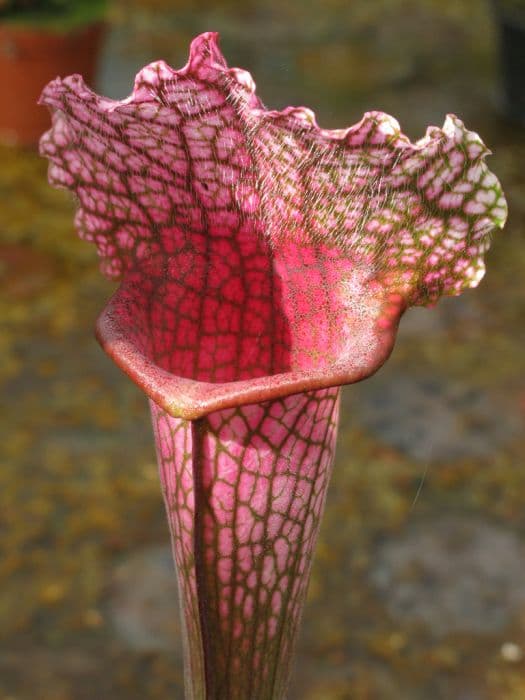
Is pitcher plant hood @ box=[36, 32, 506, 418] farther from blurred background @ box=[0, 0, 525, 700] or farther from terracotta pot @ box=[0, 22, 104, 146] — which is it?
terracotta pot @ box=[0, 22, 104, 146]

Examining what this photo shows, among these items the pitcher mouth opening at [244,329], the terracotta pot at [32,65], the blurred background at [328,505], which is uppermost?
the terracotta pot at [32,65]

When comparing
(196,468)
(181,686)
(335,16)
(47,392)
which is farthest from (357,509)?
(335,16)

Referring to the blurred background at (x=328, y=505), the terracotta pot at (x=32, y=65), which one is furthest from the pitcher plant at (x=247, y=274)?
the terracotta pot at (x=32, y=65)

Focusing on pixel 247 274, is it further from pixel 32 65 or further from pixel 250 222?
pixel 32 65

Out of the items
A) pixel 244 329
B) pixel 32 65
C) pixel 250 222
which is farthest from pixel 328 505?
pixel 32 65

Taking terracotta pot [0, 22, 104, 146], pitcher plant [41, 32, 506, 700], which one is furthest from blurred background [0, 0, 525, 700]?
pitcher plant [41, 32, 506, 700]

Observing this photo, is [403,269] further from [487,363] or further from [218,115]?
[487,363]

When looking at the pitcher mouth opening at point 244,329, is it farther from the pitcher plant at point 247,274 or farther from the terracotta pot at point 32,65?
the terracotta pot at point 32,65
